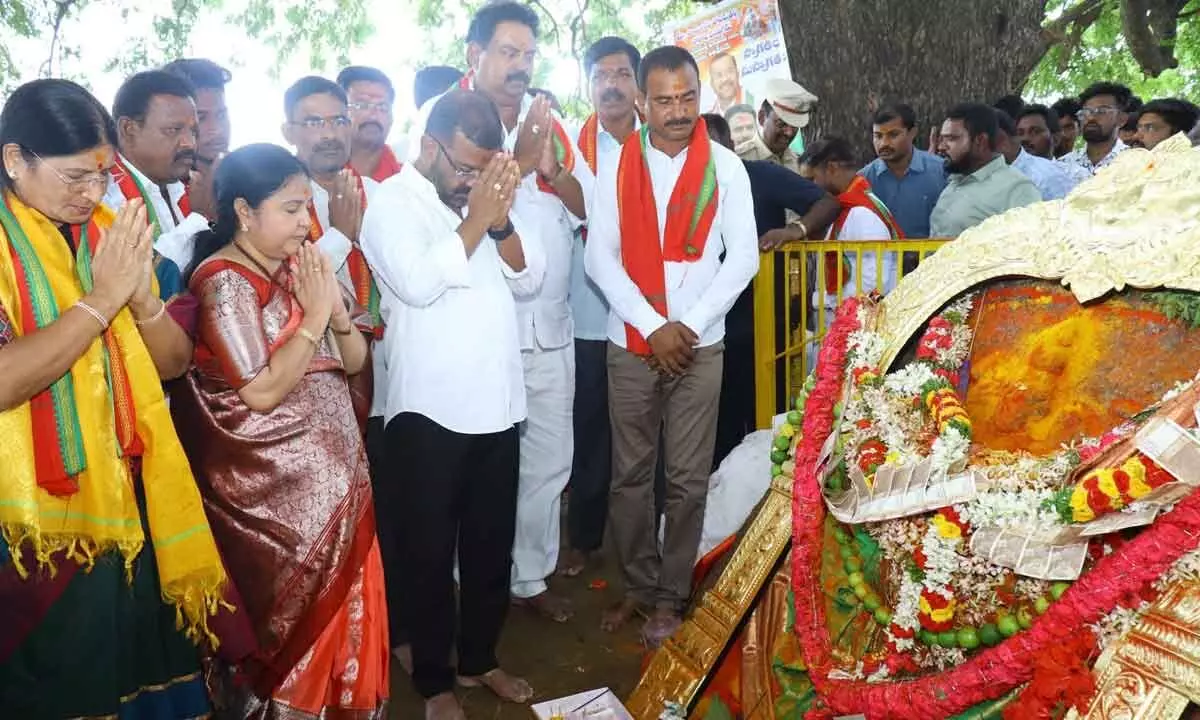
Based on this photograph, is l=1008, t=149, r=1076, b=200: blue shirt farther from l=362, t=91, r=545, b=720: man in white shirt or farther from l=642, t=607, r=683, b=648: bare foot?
l=362, t=91, r=545, b=720: man in white shirt

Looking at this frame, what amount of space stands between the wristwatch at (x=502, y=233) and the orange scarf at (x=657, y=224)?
0.71 meters

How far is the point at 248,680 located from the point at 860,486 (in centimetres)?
181

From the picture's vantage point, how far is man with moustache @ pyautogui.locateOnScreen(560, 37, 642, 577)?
13.4 ft

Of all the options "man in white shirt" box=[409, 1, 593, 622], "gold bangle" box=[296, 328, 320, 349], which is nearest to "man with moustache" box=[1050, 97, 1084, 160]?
"man in white shirt" box=[409, 1, 593, 622]

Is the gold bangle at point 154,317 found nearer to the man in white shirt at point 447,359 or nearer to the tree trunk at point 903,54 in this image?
the man in white shirt at point 447,359

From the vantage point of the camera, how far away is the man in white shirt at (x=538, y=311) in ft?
11.9

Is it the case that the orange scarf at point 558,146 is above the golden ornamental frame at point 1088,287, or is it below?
above

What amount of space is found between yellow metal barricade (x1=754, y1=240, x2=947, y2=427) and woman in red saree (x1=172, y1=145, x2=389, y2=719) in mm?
2097

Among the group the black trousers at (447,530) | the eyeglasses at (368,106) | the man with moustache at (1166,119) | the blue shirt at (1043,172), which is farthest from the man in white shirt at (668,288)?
the man with moustache at (1166,119)

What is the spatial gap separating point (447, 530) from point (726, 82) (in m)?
4.97

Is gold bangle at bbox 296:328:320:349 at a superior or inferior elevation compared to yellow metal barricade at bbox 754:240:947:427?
superior

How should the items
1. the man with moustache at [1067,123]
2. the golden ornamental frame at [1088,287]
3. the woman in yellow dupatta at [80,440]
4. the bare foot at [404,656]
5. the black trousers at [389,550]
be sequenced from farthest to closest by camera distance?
the man with moustache at [1067,123] < the black trousers at [389,550] < the bare foot at [404,656] < the woman in yellow dupatta at [80,440] < the golden ornamental frame at [1088,287]

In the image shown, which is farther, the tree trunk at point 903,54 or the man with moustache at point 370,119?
the tree trunk at point 903,54

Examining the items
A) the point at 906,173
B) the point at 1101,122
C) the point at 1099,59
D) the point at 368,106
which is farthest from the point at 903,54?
the point at 1099,59
